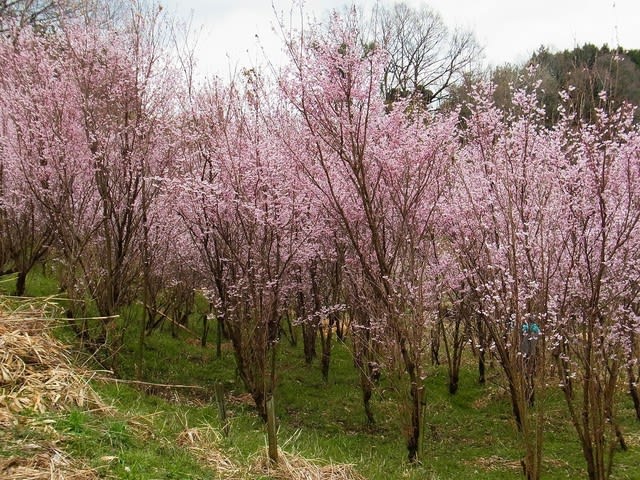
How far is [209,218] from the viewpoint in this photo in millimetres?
9406

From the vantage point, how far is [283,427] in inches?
362

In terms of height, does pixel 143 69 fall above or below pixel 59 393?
above

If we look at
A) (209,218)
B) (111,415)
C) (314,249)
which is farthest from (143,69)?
(111,415)

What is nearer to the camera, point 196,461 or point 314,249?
point 196,461

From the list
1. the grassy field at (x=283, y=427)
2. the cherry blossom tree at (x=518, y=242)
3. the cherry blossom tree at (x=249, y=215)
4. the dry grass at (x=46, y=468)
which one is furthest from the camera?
the cherry blossom tree at (x=249, y=215)

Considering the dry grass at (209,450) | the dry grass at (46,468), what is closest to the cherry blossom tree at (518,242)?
the dry grass at (209,450)

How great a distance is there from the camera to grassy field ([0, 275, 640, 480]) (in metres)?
4.13

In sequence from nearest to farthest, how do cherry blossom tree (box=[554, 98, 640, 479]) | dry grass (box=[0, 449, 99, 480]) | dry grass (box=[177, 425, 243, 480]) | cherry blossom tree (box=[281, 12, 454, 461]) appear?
1. dry grass (box=[0, 449, 99, 480])
2. dry grass (box=[177, 425, 243, 480])
3. cherry blossom tree (box=[554, 98, 640, 479])
4. cherry blossom tree (box=[281, 12, 454, 461])

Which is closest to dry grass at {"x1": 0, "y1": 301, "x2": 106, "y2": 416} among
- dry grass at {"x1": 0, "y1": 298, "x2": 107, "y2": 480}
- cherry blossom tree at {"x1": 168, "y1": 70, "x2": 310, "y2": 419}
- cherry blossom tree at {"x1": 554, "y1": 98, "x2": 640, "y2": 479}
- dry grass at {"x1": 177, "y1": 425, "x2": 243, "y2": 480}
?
dry grass at {"x1": 0, "y1": 298, "x2": 107, "y2": 480}

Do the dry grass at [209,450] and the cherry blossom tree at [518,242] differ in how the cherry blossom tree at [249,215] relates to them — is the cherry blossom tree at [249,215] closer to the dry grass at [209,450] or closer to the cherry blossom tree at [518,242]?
the cherry blossom tree at [518,242]

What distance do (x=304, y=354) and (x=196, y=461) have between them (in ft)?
33.4

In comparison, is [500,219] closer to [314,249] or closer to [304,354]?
[314,249]

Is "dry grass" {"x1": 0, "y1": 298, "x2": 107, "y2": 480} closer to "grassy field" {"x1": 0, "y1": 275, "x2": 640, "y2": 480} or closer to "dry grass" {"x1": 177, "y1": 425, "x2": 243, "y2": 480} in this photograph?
"grassy field" {"x1": 0, "y1": 275, "x2": 640, "y2": 480}

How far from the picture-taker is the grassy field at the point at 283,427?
4.13m
